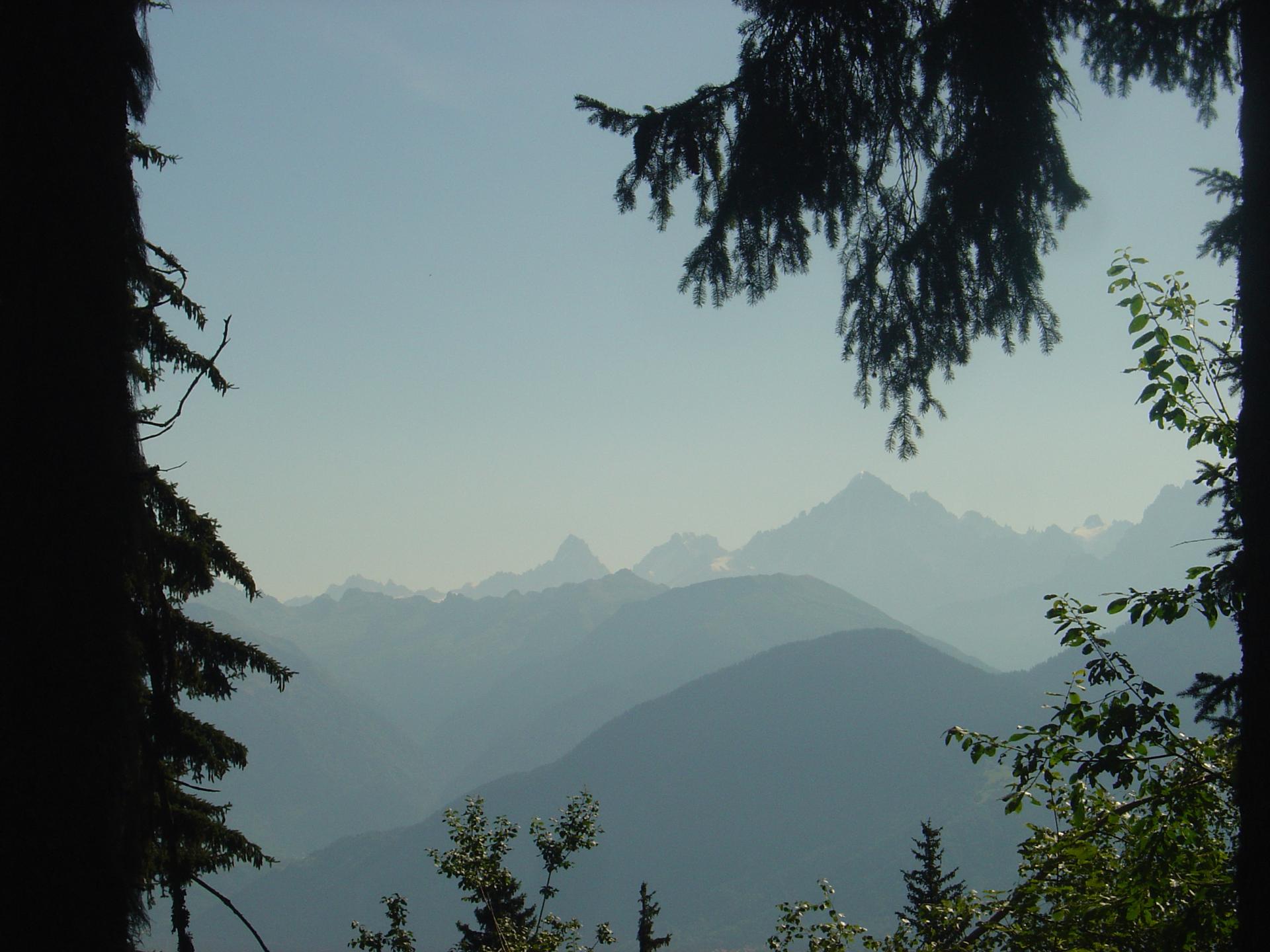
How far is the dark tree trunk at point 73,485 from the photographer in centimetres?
253

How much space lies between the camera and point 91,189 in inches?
116

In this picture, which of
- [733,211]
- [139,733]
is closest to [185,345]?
[733,211]

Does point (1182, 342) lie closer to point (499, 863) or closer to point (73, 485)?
point (73, 485)

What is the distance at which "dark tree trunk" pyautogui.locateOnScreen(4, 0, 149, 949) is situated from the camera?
8.29ft

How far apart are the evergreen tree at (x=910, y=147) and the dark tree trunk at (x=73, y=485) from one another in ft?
10.7

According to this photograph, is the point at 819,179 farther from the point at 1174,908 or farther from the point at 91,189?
the point at 1174,908

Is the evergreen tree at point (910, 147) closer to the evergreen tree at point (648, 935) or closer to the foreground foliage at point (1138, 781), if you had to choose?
the foreground foliage at point (1138, 781)

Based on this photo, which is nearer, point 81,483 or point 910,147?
point 81,483

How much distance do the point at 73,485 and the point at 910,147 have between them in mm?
4909

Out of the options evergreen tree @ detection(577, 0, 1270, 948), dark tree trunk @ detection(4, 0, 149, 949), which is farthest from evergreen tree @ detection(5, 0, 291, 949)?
evergreen tree @ detection(577, 0, 1270, 948)

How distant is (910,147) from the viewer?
5.41 meters

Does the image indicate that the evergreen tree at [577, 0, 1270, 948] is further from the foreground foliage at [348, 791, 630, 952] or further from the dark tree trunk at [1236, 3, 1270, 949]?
the foreground foliage at [348, 791, 630, 952]

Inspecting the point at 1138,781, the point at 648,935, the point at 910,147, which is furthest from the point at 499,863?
the point at 910,147

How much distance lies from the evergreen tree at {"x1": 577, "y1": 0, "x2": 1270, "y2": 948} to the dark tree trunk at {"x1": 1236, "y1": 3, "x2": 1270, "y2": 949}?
1172 millimetres
